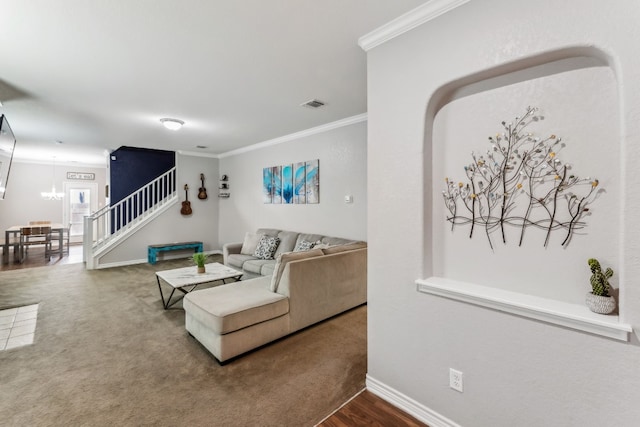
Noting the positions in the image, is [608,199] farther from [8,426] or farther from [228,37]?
[8,426]

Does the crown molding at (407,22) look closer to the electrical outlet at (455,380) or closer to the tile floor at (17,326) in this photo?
the electrical outlet at (455,380)

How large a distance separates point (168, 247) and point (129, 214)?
4.93 feet

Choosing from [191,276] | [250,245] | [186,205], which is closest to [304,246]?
[250,245]

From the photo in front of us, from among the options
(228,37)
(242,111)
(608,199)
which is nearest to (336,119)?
(242,111)

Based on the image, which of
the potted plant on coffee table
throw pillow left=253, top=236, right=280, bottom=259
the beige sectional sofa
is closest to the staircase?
throw pillow left=253, top=236, right=280, bottom=259

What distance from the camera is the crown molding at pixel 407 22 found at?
1.77 m

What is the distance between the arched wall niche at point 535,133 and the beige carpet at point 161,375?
1272mm

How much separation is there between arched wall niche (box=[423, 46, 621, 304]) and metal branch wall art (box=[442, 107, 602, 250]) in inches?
1.5

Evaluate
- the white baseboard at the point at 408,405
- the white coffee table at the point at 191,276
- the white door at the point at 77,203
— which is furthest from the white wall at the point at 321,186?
the white door at the point at 77,203

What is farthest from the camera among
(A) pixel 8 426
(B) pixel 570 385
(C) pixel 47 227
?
(C) pixel 47 227

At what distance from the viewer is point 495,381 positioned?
1.59 meters

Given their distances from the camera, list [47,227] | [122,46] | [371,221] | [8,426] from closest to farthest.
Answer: [8,426] < [371,221] < [122,46] < [47,227]

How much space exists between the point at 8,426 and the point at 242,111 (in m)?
3.63

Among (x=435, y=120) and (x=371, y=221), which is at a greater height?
(x=435, y=120)
